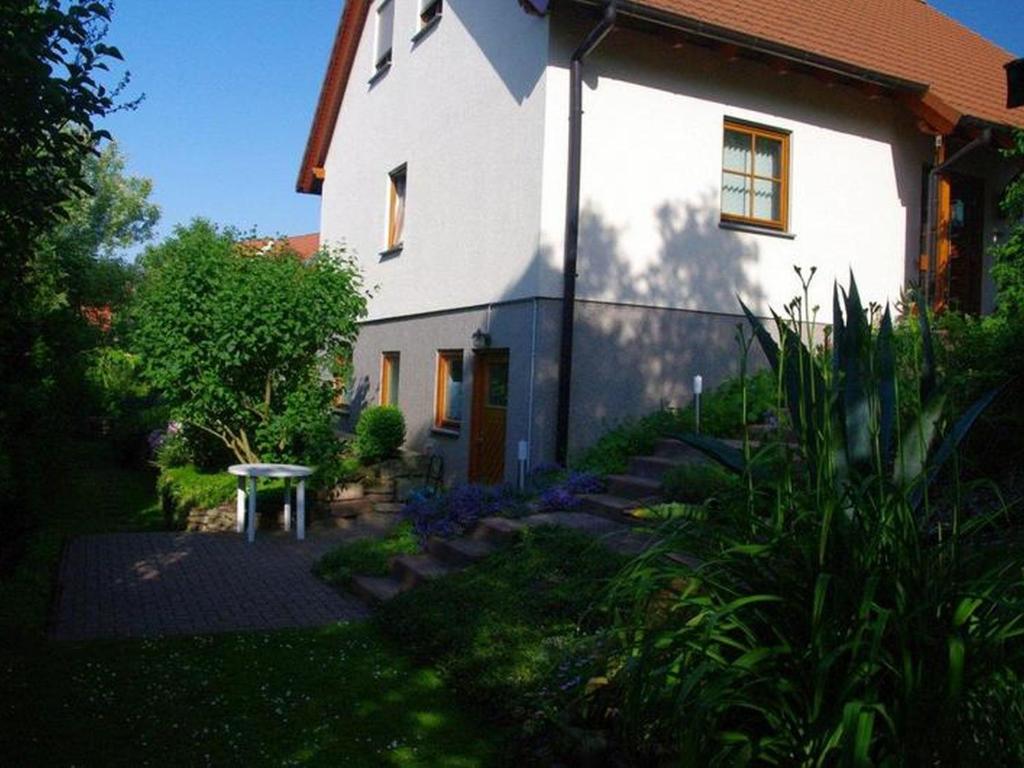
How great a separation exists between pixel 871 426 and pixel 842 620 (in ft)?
2.31

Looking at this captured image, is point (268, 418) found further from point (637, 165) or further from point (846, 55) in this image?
point (846, 55)

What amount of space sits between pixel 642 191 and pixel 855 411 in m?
7.52

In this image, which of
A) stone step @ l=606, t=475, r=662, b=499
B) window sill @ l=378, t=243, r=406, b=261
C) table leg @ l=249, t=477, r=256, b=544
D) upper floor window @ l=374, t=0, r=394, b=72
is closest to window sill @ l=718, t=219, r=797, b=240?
stone step @ l=606, t=475, r=662, b=499

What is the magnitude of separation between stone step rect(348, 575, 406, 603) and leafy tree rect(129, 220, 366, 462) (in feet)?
14.3

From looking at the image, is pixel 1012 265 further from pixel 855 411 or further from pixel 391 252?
pixel 391 252

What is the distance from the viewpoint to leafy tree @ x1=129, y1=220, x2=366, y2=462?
1181 cm

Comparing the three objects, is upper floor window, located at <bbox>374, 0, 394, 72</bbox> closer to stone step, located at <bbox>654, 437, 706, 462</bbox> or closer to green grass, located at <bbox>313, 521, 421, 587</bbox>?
stone step, located at <bbox>654, 437, 706, 462</bbox>

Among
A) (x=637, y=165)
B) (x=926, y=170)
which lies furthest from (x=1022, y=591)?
(x=926, y=170)

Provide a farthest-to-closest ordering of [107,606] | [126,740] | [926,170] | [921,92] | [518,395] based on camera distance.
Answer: [926,170] → [921,92] → [518,395] → [107,606] → [126,740]

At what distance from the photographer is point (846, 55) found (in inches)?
467

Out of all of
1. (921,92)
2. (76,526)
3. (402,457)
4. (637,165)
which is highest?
(921,92)

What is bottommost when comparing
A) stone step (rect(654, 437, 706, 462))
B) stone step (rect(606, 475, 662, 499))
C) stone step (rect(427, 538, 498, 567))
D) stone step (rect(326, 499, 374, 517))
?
stone step (rect(326, 499, 374, 517))

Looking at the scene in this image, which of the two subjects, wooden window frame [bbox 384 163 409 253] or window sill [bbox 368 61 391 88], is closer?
wooden window frame [bbox 384 163 409 253]

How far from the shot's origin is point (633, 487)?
8.77 meters
